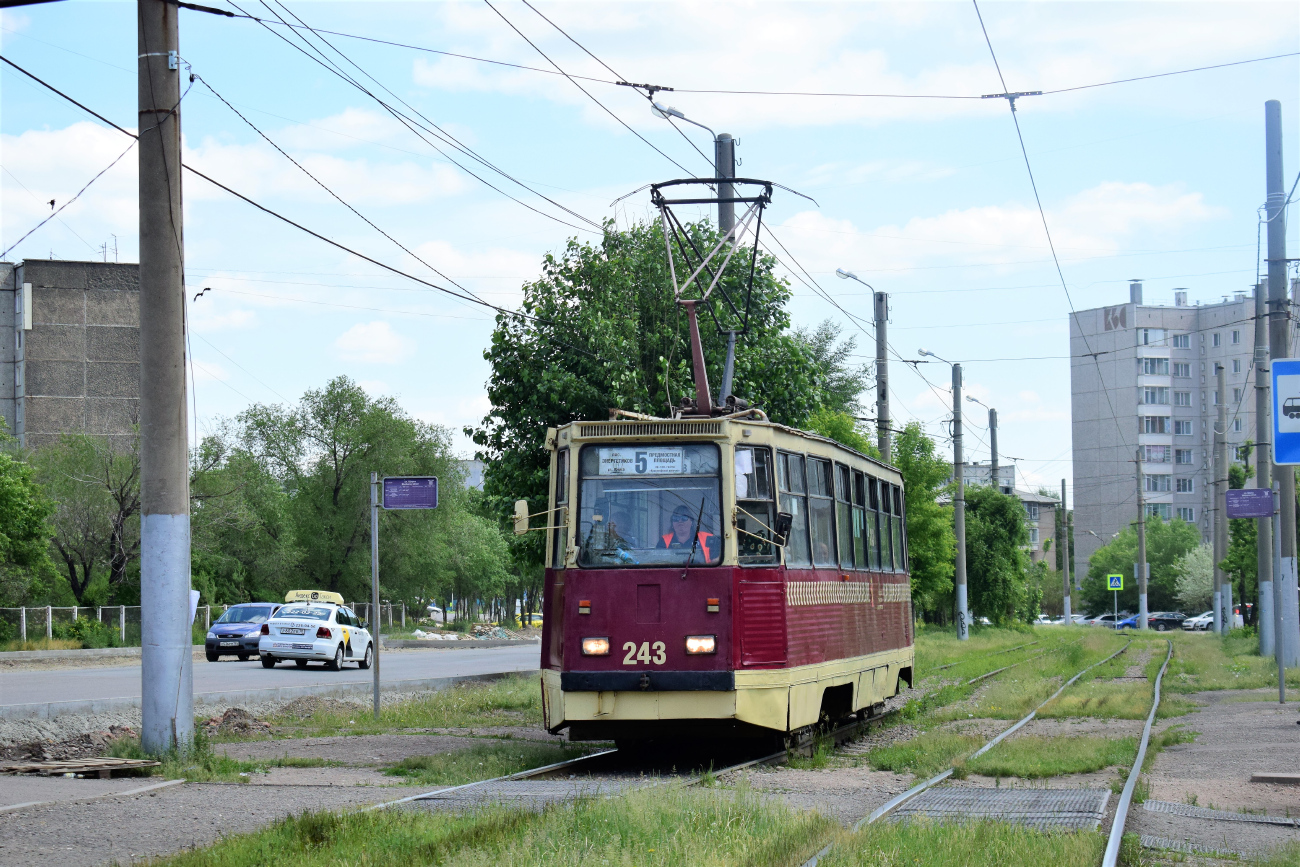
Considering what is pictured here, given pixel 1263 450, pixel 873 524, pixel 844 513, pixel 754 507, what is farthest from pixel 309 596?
pixel 754 507

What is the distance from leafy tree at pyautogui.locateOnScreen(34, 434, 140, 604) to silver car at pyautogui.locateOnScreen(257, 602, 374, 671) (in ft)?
72.7

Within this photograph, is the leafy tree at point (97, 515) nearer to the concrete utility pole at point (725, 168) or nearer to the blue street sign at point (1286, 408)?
the concrete utility pole at point (725, 168)

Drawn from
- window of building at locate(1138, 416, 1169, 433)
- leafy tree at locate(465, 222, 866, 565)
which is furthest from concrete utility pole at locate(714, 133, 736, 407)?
window of building at locate(1138, 416, 1169, 433)

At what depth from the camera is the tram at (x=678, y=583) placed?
11969mm

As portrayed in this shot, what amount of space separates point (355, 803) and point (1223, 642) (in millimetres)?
39322

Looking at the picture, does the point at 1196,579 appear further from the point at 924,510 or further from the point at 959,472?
the point at 924,510

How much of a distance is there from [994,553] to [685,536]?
5712 centimetres

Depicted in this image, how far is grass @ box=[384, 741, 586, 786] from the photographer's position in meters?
11.7

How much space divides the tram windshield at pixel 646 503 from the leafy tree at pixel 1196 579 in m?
90.6

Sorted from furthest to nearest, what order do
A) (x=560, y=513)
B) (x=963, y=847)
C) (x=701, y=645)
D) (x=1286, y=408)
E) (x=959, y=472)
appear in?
1. (x=959, y=472)
2. (x=1286, y=408)
3. (x=560, y=513)
4. (x=701, y=645)
5. (x=963, y=847)

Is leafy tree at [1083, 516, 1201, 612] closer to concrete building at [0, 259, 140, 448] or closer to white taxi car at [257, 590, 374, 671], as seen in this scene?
concrete building at [0, 259, 140, 448]

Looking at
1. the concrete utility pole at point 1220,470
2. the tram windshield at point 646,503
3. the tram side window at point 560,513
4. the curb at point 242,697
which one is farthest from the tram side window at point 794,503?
the concrete utility pole at point 1220,470

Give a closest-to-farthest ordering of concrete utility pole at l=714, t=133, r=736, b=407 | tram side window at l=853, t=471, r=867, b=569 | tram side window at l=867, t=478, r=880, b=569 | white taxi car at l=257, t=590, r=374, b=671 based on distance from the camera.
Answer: tram side window at l=853, t=471, r=867, b=569
tram side window at l=867, t=478, r=880, b=569
concrete utility pole at l=714, t=133, r=736, b=407
white taxi car at l=257, t=590, r=374, b=671

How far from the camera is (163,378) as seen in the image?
42.4ft
